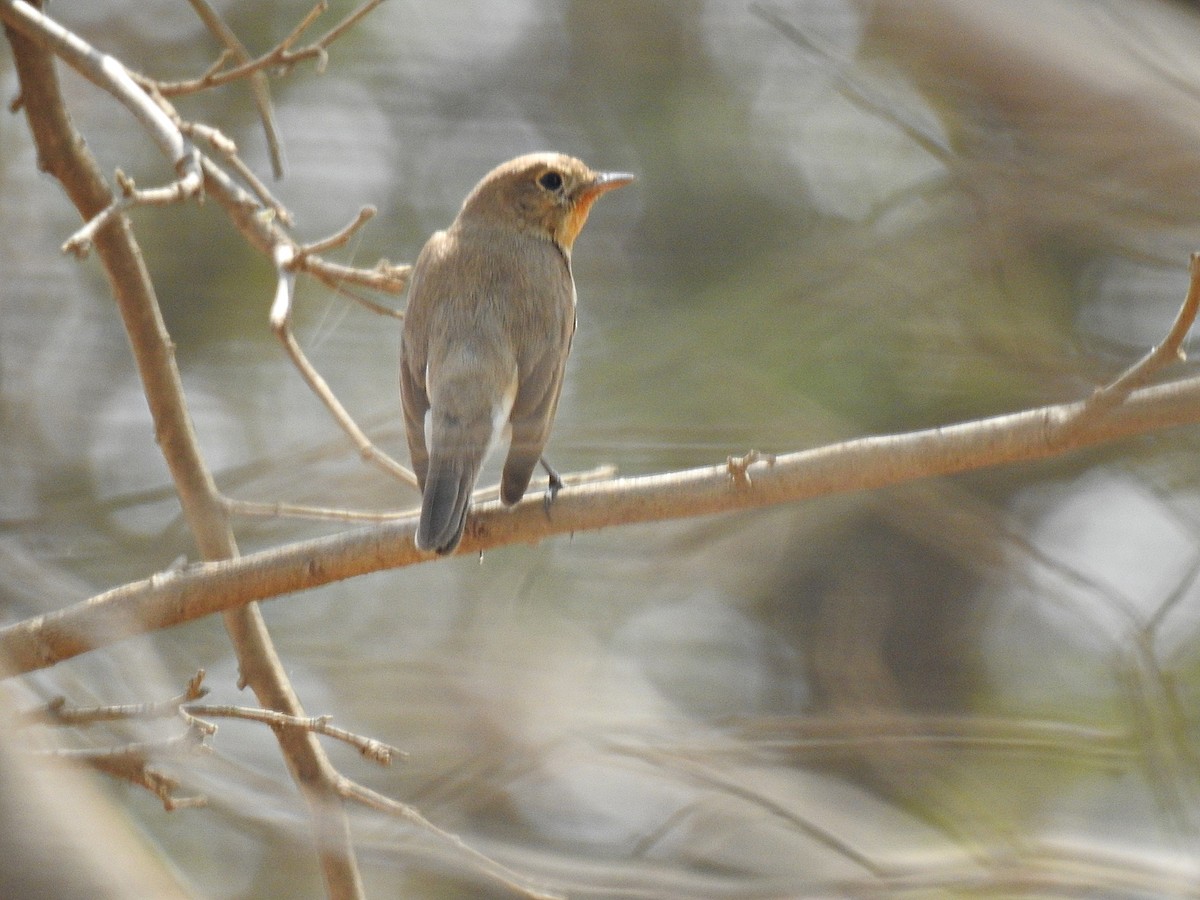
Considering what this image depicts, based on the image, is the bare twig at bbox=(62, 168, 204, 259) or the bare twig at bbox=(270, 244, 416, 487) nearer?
the bare twig at bbox=(62, 168, 204, 259)

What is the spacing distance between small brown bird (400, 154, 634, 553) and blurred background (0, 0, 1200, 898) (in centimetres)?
58

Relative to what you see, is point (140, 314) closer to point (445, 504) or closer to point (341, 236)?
point (341, 236)

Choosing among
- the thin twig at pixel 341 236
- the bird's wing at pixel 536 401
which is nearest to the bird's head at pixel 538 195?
the bird's wing at pixel 536 401

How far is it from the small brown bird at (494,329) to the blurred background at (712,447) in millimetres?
582

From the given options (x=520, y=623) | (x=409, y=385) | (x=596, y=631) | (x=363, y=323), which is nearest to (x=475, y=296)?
(x=409, y=385)

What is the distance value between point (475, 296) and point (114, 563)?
2.43m

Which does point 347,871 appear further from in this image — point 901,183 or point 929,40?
point 901,183

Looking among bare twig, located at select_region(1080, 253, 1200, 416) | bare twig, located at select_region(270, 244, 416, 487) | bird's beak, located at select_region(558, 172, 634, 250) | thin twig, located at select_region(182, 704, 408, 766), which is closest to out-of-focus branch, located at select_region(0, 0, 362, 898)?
bare twig, located at select_region(270, 244, 416, 487)

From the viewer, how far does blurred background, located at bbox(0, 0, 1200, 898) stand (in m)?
3.55

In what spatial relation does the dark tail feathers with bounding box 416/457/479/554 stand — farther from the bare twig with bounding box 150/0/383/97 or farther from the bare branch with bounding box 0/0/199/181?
the bare twig with bounding box 150/0/383/97

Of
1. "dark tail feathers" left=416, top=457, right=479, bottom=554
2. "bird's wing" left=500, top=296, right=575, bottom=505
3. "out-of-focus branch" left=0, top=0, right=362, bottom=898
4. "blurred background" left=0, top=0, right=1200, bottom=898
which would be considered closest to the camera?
"dark tail feathers" left=416, top=457, right=479, bottom=554

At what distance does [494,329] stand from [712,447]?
59.3 inches

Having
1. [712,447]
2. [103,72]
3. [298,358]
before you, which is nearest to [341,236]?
[298,358]

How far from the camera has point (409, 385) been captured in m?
3.31
